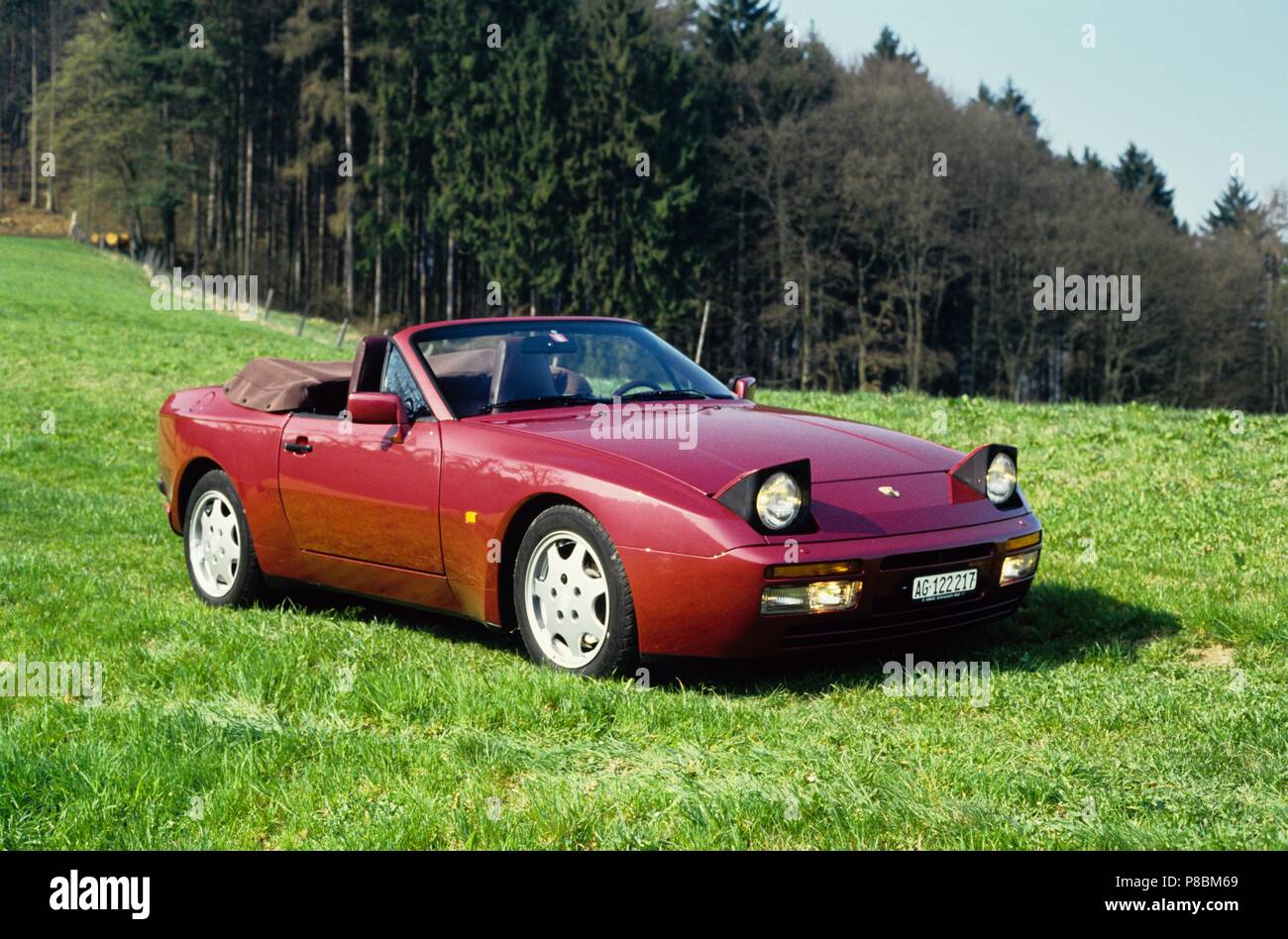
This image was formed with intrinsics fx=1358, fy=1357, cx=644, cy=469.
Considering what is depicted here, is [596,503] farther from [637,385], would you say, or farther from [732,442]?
[637,385]

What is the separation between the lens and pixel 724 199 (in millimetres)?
58344

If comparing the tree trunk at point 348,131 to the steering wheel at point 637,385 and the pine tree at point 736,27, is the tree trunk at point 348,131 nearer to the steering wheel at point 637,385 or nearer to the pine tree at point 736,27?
the pine tree at point 736,27

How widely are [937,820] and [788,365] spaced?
2181 inches

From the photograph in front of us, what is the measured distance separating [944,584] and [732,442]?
1067 millimetres

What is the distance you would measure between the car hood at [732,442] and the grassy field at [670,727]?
0.81 m

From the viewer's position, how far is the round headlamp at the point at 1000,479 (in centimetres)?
602

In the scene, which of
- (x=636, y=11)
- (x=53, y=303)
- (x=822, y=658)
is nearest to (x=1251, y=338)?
(x=636, y=11)

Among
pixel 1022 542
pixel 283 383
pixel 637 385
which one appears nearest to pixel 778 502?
pixel 1022 542

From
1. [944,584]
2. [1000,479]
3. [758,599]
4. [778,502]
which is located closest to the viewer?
[758,599]

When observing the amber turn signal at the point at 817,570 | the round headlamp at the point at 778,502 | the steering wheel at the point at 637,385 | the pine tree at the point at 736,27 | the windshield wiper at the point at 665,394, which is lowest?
the amber turn signal at the point at 817,570

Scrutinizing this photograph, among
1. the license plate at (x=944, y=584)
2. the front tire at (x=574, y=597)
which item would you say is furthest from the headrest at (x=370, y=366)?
the license plate at (x=944, y=584)

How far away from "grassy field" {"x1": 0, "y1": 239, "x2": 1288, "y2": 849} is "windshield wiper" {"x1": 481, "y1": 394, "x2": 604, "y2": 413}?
1.15 metres
